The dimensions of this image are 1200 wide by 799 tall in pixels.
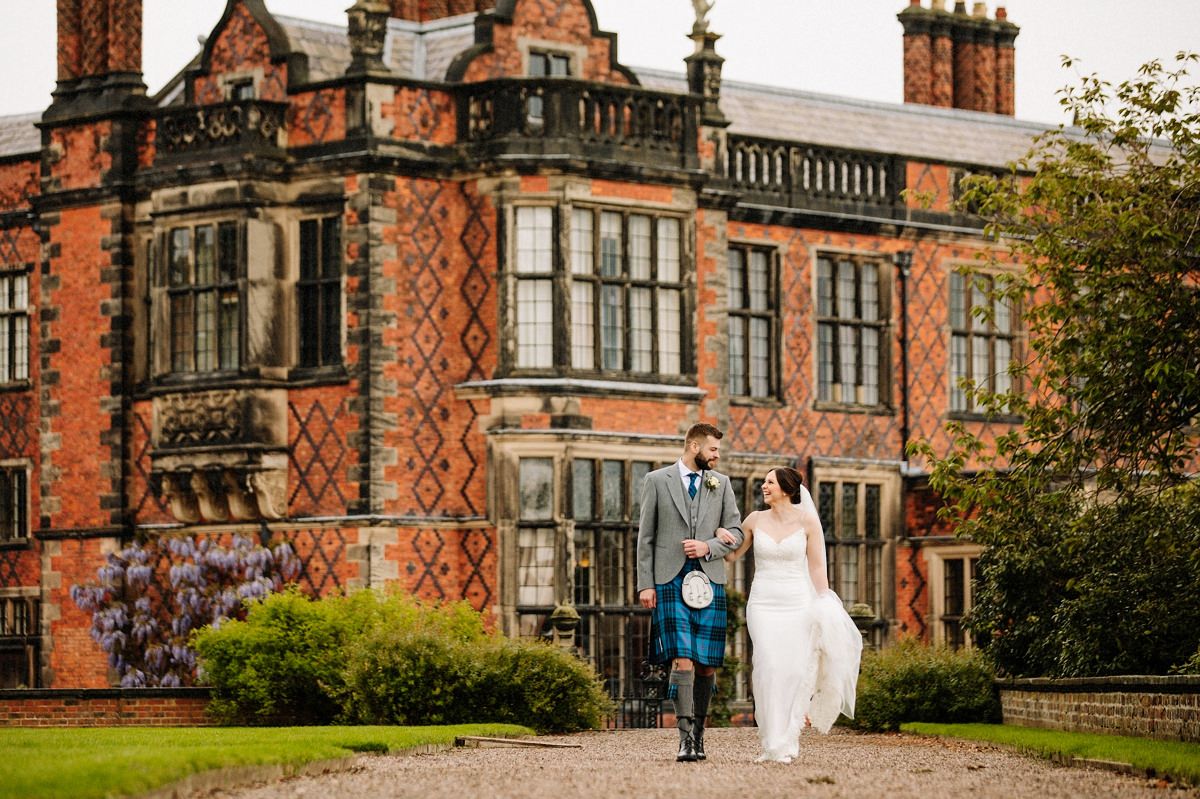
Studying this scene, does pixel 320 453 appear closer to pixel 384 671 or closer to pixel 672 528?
pixel 384 671

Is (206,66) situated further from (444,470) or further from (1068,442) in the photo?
(1068,442)

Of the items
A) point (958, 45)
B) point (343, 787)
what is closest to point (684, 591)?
point (343, 787)

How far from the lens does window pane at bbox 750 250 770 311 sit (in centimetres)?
3553

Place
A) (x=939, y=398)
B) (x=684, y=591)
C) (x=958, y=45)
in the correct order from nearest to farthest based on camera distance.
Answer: (x=684, y=591) < (x=939, y=398) < (x=958, y=45)

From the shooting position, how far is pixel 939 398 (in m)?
37.4

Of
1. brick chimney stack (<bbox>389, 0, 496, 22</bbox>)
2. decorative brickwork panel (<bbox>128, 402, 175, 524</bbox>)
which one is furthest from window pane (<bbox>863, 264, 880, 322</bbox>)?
decorative brickwork panel (<bbox>128, 402, 175, 524</bbox>)

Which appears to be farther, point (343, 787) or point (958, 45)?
point (958, 45)

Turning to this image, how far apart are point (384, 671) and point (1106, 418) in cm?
726

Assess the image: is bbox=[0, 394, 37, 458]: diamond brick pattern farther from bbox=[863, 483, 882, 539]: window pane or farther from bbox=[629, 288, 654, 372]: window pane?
bbox=[863, 483, 882, 539]: window pane

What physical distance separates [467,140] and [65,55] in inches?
268

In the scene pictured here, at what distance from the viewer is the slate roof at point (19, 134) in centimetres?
3919

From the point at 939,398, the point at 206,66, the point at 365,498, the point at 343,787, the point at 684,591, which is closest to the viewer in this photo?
the point at 343,787

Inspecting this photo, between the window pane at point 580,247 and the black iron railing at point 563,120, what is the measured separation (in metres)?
0.88

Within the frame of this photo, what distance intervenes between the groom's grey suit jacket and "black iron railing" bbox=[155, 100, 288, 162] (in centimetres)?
1606
